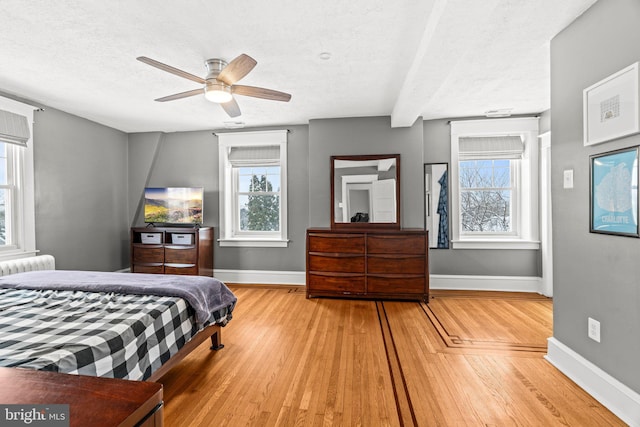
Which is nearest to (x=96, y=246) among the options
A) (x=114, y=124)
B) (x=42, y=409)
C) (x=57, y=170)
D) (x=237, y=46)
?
(x=57, y=170)

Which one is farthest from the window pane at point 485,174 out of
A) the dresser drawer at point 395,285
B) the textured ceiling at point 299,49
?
the dresser drawer at point 395,285

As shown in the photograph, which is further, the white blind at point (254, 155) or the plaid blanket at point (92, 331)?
the white blind at point (254, 155)

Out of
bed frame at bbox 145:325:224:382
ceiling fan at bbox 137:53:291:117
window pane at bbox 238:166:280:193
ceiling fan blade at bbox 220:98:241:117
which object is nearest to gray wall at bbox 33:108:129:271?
window pane at bbox 238:166:280:193

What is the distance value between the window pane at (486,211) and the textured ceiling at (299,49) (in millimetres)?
1270

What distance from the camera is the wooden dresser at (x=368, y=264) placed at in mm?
3854

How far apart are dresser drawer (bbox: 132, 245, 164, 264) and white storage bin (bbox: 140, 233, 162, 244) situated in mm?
87

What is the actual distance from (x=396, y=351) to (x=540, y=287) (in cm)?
289

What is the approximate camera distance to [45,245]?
3738mm

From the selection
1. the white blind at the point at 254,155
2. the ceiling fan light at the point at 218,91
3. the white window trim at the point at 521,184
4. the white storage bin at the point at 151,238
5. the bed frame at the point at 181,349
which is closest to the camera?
the bed frame at the point at 181,349

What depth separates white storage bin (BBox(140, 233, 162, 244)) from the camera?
4.54 m

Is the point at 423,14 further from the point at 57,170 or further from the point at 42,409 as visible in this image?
the point at 57,170

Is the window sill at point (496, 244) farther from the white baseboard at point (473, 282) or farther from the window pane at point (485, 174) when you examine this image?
the window pane at point (485, 174)

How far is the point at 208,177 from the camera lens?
498 cm

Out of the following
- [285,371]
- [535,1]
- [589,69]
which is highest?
[535,1]
